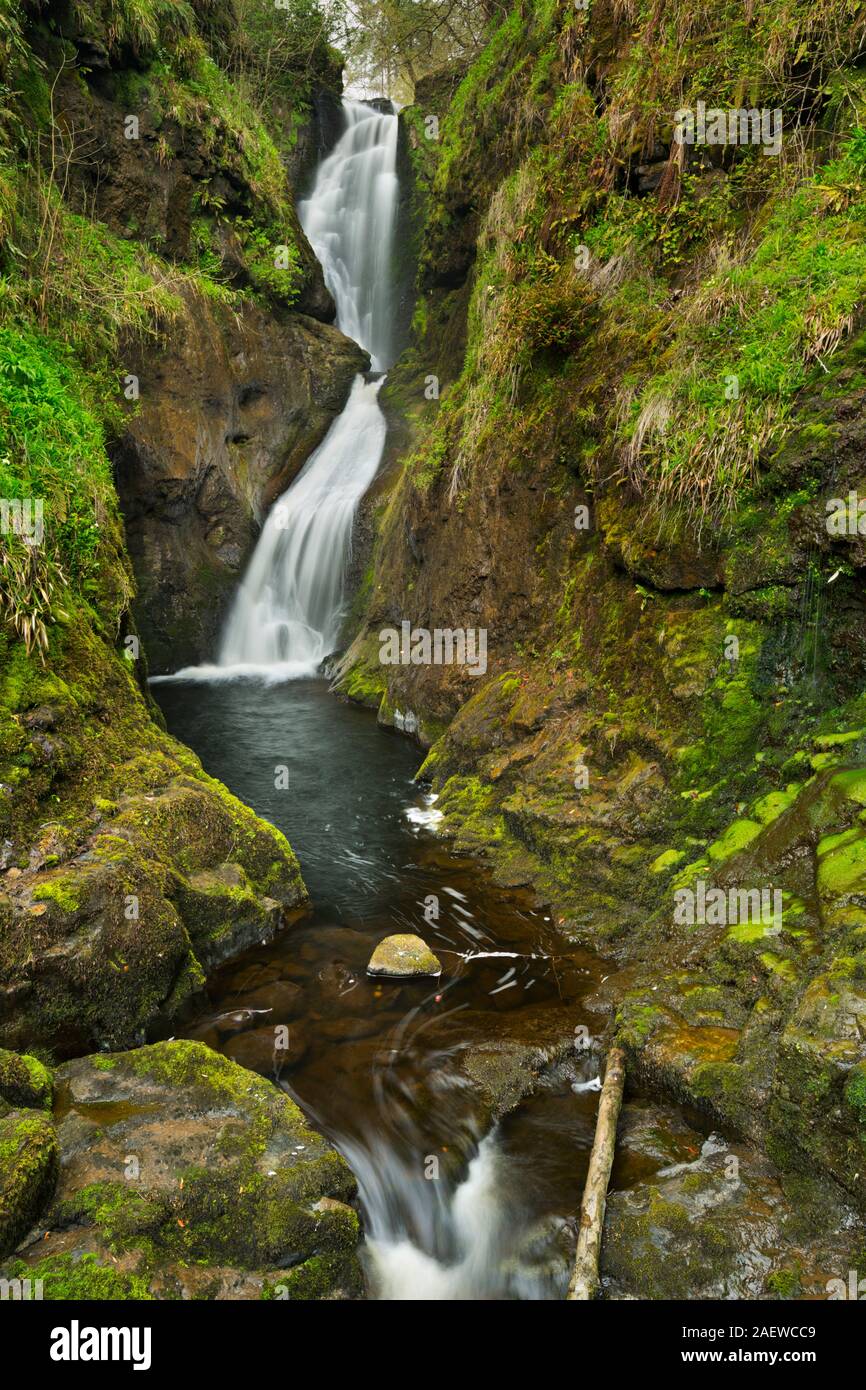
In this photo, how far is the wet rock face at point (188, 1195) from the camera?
10.7ft

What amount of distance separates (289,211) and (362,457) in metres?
5.75

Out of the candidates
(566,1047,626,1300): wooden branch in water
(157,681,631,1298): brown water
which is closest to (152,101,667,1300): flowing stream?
(157,681,631,1298): brown water

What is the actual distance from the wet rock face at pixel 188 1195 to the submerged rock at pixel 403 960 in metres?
1.66

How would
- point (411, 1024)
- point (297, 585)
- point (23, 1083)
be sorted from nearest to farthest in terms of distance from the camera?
point (23, 1083) → point (411, 1024) → point (297, 585)

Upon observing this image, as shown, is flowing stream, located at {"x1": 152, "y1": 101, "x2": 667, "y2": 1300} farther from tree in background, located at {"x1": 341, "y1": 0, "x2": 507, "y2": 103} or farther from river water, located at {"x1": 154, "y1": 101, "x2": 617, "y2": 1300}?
tree in background, located at {"x1": 341, "y1": 0, "x2": 507, "y2": 103}

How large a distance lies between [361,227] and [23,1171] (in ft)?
73.5

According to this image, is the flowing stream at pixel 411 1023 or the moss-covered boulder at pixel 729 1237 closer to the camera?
the moss-covered boulder at pixel 729 1237

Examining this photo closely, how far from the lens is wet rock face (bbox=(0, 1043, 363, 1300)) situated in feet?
10.7

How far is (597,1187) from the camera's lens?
3730mm

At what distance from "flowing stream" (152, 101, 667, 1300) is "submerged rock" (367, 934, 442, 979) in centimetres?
9

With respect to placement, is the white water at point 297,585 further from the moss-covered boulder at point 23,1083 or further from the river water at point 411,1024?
the moss-covered boulder at point 23,1083

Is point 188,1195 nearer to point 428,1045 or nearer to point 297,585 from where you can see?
point 428,1045

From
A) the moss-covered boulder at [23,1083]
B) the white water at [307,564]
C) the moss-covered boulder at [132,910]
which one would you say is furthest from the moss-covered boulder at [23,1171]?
the white water at [307,564]

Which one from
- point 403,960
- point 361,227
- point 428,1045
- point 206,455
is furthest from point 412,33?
point 428,1045
